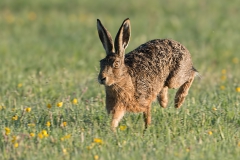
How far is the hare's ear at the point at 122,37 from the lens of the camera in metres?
6.44

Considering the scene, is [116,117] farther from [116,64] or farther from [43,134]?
[43,134]

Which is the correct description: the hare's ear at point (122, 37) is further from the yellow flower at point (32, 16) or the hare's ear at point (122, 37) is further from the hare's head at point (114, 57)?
the yellow flower at point (32, 16)

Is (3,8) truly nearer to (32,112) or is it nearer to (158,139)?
(32,112)

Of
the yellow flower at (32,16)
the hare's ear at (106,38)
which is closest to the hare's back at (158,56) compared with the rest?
the hare's ear at (106,38)

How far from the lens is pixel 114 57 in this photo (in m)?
6.46

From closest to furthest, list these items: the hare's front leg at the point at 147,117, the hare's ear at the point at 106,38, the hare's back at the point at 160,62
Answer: the hare's ear at the point at 106,38 < the hare's front leg at the point at 147,117 < the hare's back at the point at 160,62

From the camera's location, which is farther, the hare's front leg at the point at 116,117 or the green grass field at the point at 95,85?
the hare's front leg at the point at 116,117

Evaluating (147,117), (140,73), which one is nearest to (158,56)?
(140,73)

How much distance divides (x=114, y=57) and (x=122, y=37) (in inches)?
10.9

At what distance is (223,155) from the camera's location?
534cm

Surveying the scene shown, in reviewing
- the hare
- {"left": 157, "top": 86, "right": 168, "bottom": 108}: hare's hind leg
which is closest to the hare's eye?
the hare

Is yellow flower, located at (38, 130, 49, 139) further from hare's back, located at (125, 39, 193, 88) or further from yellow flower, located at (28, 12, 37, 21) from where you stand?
yellow flower, located at (28, 12, 37, 21)

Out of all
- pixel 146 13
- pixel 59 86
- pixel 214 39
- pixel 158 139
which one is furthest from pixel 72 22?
pixel 158 139

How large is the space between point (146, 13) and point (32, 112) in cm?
1120
